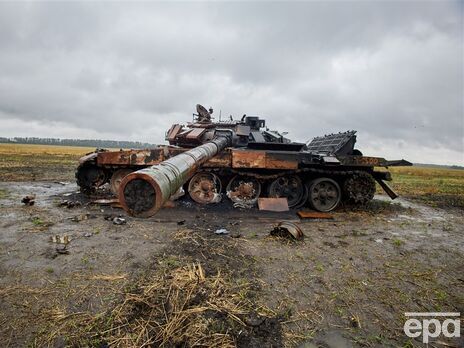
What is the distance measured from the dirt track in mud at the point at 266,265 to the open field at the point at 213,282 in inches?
0.8

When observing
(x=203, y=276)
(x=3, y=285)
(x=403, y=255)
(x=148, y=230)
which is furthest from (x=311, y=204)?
(x=3, y=285)

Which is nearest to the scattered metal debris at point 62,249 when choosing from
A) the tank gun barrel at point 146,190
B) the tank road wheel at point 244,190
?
the tank gun barrel at point 146,190

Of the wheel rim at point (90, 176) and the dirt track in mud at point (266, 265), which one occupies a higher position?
the wheel rim at point (90, 176)

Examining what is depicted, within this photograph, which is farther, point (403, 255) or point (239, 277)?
point (403, 255)

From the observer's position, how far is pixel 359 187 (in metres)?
10.3

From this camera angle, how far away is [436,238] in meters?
7.25

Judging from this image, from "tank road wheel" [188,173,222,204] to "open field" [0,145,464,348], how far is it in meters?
2.16

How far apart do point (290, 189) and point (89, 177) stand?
7.16 m

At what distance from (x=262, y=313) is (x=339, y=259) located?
253 cm

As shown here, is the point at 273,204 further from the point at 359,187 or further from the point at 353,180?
the point at 359,187

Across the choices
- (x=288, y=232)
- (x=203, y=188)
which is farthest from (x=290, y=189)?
(x=288, y=232)

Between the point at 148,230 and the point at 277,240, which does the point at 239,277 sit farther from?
the point at 148,230

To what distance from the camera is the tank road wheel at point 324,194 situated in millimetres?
10125

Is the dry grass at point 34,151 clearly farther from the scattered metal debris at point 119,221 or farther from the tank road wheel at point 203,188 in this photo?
the scattered metal debris at point 119,221
